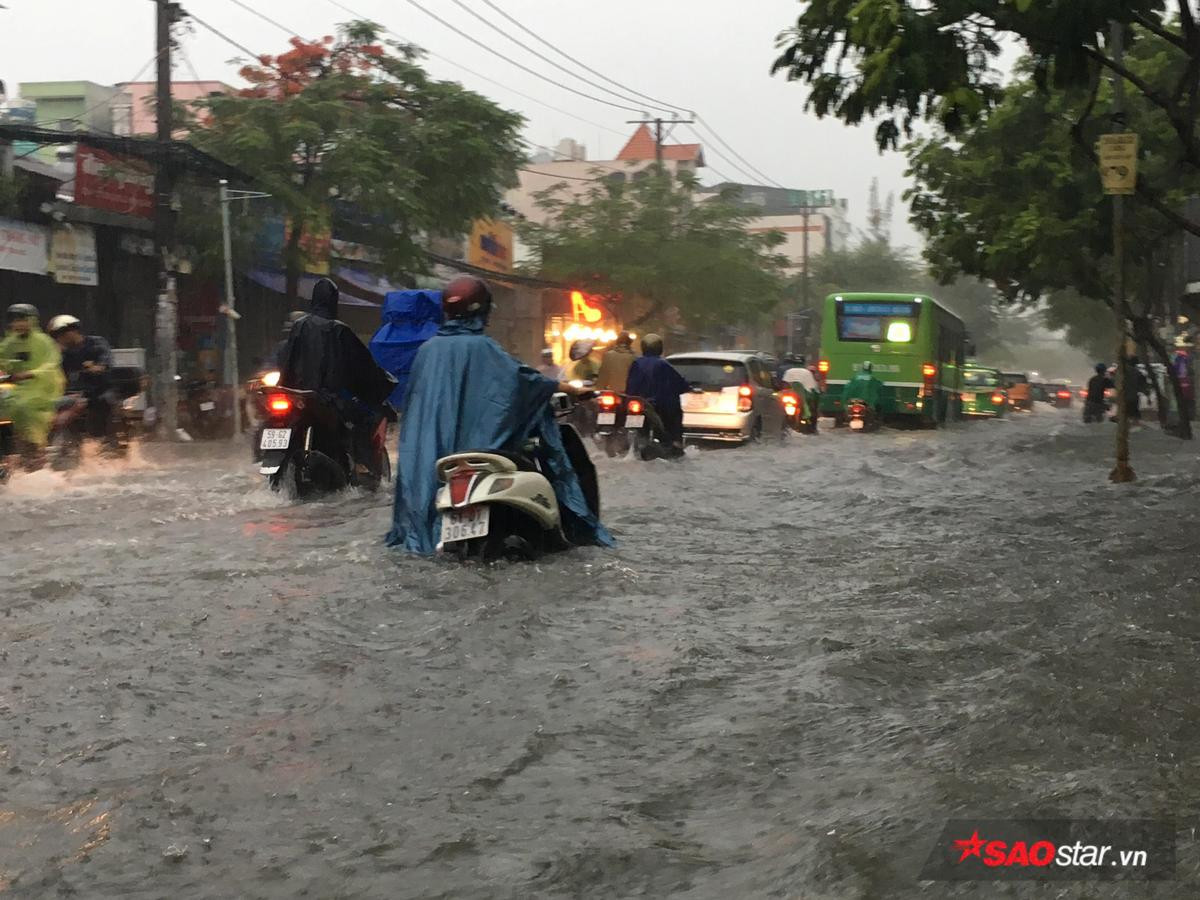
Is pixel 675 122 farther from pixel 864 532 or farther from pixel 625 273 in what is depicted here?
pixel 864 532

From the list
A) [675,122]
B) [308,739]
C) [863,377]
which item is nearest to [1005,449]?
[863,377]

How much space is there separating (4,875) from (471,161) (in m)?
25.6

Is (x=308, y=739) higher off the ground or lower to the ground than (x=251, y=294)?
lower

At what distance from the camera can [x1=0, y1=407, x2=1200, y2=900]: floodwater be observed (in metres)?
3.36

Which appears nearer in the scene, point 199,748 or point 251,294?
point 199,748

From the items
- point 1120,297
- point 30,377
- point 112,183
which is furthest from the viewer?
point 112,183

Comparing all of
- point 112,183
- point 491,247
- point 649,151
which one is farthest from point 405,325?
point 649,151

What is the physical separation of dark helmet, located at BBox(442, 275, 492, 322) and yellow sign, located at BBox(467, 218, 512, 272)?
121 ft

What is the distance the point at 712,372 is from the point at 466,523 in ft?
41.6

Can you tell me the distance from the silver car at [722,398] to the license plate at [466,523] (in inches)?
475

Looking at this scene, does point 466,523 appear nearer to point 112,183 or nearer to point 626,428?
point 626,428

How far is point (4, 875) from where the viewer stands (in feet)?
10.5

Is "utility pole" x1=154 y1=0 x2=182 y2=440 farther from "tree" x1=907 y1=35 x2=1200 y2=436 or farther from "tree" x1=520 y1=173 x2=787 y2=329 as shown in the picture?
"tree" x1=520 y1=173 x2=787 y2=329

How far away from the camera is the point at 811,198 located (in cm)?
11469
